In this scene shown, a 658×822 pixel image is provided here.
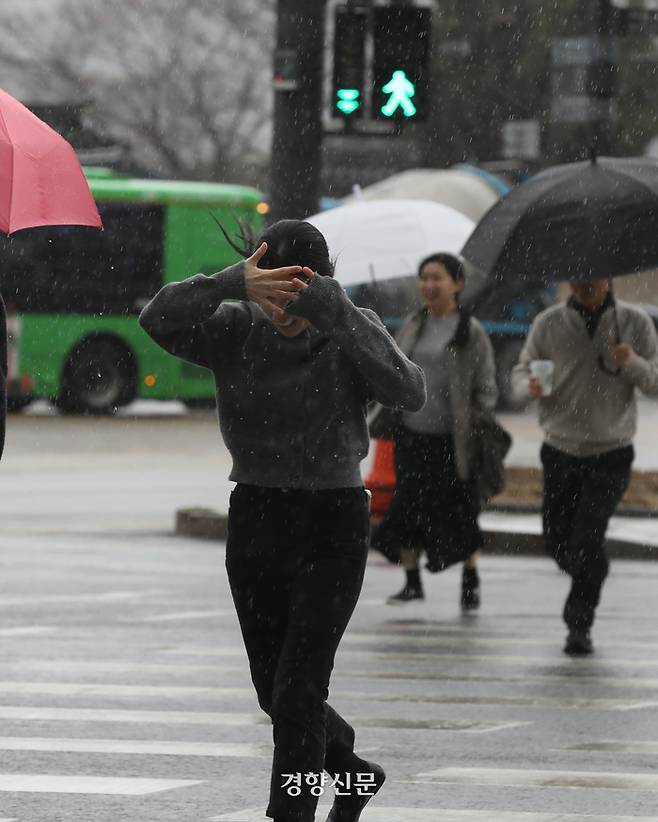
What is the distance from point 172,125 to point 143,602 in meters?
45.5

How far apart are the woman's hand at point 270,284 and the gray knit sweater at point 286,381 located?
5.7 inches

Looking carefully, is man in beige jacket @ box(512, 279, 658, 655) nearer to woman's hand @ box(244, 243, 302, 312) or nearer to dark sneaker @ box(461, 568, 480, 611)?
dark sneaker @ box(461, 568, 480, 611)

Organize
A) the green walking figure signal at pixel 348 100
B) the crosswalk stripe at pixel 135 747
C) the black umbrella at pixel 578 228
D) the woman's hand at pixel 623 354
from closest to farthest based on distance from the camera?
the crosswalk stripe at pixel 135 747
the woman's hand at pixel 623 354
the black umbrella at pixel 578 228
the green walking figure signal at pixel 348 100

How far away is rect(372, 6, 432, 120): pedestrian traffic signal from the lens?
16281 millimetres

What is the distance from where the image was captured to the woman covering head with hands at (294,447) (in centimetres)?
560

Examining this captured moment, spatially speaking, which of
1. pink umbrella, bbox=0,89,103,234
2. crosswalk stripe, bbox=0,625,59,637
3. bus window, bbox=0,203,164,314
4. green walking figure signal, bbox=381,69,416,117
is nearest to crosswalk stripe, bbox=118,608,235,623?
crosswalk stripe, bbox=0,625,59,637

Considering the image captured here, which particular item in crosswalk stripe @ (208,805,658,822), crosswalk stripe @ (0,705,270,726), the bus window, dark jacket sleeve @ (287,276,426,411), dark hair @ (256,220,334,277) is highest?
dark hair @ (256,220,334,277)

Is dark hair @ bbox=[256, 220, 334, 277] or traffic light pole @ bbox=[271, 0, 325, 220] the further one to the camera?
traffic light pole @ bbox=[271, 0, 325, 220]

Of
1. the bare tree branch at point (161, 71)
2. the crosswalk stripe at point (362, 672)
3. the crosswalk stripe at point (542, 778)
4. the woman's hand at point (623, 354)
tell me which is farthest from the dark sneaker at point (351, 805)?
the bare tree branch at point (161, 71)

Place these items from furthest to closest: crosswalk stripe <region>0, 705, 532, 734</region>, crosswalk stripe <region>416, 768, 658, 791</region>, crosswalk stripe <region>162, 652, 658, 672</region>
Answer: crosswalk stripe <region>162, 652, 658, 672</region> < crosswalk stripe <region>0, 705, 532, 734</region> < crosswalk stripe <region>416, 768, 658, 791</region>

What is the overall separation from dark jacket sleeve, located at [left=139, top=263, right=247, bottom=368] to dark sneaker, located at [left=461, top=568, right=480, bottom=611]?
619 cm

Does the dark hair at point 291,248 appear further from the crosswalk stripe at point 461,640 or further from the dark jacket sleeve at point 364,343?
the crosswalk stripe at point 461,640

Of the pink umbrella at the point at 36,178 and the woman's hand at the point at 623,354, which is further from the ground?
the pink umbrella at the point at 36,178

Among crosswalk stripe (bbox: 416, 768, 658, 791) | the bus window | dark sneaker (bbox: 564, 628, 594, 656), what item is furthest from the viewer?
the bus window
